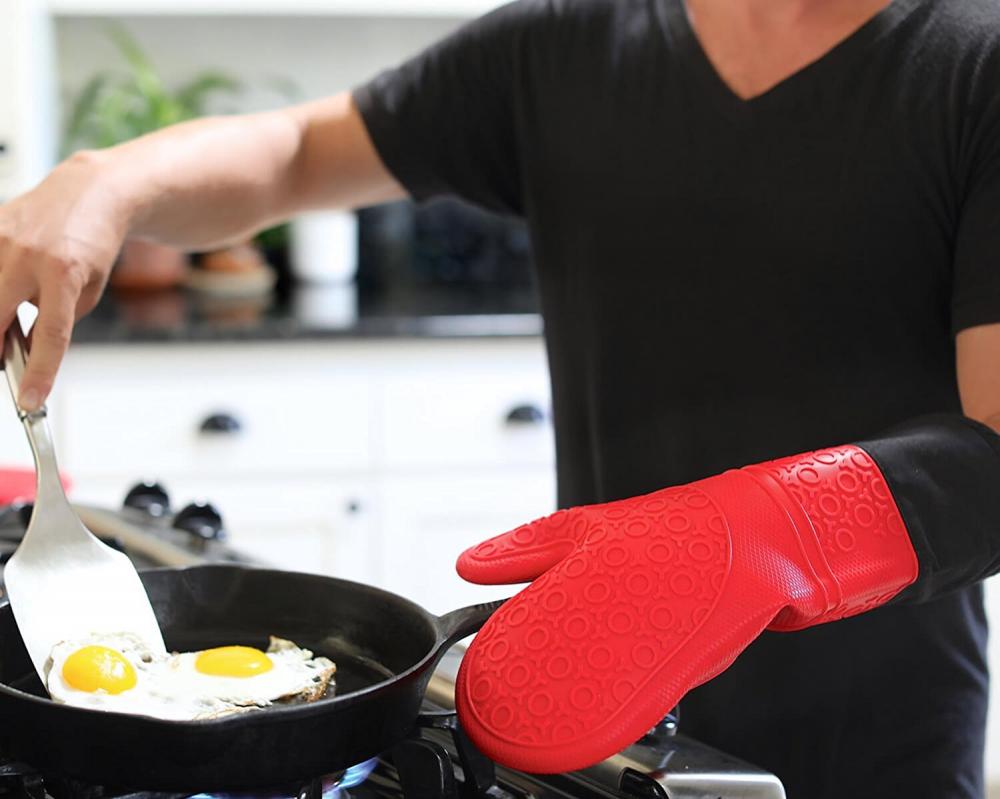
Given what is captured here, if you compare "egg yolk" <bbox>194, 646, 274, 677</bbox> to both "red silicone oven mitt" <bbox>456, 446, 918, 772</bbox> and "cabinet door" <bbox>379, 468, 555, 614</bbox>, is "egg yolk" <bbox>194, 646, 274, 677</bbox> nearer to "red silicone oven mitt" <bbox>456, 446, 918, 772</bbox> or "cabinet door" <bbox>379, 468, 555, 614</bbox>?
"red silicone oven mitt" <bbox>456, 446, 918, 772</bbox>

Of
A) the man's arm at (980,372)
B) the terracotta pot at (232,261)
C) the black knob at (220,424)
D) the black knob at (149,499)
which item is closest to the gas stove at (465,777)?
the man's arm at (980,372)

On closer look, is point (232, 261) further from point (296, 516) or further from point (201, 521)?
point (201, 521)

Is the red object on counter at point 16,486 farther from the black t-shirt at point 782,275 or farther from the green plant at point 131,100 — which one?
the green plant at point 131,100

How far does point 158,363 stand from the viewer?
205 cm

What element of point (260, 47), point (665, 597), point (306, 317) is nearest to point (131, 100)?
point (260, 47)

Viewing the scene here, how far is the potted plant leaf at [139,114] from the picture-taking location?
2.43 m

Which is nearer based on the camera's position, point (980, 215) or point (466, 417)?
point (980, 215)

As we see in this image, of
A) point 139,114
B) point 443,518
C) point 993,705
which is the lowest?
point 993,705

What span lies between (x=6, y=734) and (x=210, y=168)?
553 mm

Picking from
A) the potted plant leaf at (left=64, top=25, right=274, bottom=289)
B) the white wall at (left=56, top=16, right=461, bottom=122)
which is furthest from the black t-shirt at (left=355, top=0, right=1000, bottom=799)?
the white wall at (left=56, top=16, right=461, bottom=122)

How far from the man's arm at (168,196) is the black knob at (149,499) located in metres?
0.21

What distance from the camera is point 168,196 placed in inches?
38.9

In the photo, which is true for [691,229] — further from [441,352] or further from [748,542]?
[441,352]

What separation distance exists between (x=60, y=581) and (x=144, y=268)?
71.1 inches
